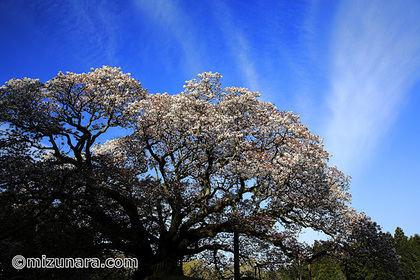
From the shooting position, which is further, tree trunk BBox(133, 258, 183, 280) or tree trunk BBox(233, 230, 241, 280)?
tree trunk BBox(233, 230, 241, 280)

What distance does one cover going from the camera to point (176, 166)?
23.5 m

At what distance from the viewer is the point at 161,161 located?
23.6 meters

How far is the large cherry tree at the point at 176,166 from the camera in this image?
59.6ft

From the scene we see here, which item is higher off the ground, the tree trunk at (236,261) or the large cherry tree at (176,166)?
the large cherry tree at (176,166)

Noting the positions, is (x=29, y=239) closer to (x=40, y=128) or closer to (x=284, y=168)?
(x=40, y=128)

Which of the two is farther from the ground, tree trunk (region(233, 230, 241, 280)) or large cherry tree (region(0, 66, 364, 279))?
large cherry tree (region(0, 66, 364, 279))

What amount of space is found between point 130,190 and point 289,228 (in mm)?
12289

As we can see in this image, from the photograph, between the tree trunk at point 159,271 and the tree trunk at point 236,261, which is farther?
the tree trunk at point 236,261

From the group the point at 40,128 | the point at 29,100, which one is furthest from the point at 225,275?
the point at 29,100

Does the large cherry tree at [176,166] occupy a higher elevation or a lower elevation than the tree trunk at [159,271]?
higher

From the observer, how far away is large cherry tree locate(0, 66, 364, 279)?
18.2m

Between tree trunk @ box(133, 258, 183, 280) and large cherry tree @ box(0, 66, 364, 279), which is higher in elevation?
large cherry tree @ box(0, 66, 364, 279)

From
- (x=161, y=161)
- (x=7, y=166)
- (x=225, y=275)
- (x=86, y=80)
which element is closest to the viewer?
(x=7, y=166)

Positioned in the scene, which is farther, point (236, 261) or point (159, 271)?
point (236, 261)
